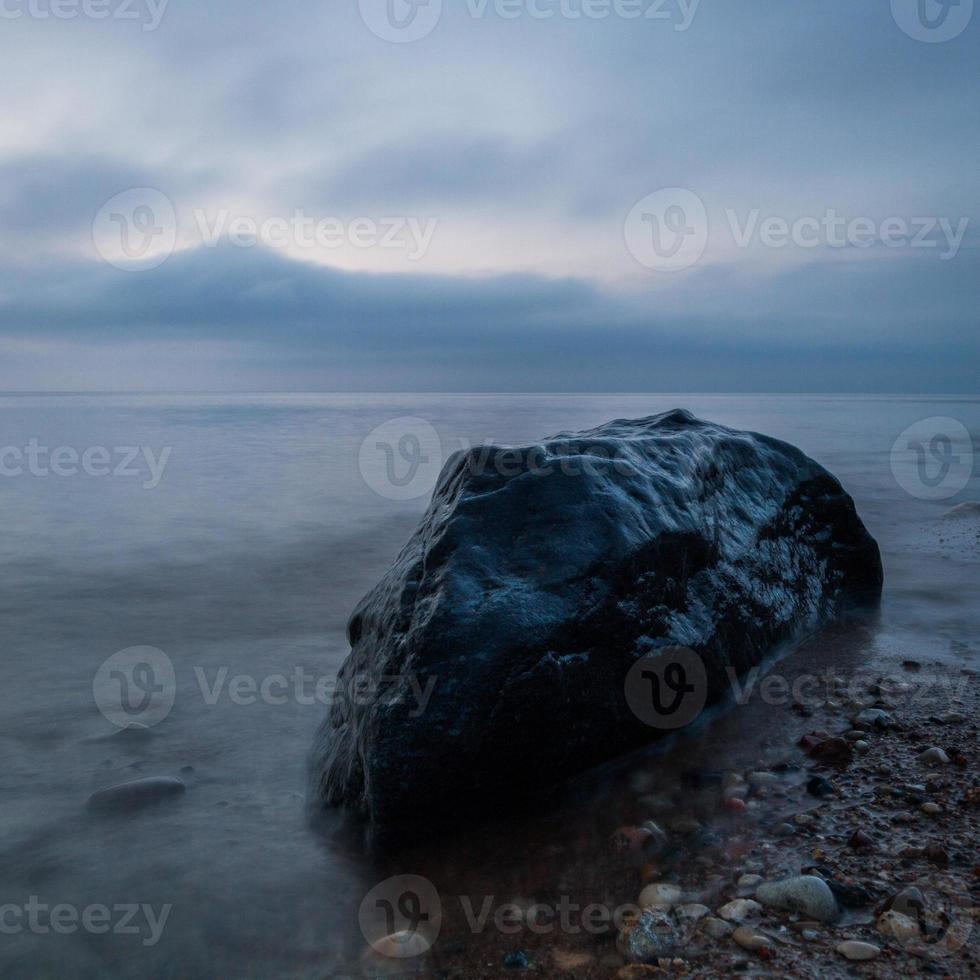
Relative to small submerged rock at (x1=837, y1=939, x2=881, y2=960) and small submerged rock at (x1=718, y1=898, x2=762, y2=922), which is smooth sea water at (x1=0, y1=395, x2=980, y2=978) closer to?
small submerged rock at (x1=718, y1=898, x2=762, y2=922)

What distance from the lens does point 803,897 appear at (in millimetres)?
2227

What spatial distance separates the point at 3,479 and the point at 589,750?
47.1 ft

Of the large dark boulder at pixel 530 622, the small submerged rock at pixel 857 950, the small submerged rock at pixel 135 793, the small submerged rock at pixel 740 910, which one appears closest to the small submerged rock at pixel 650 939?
the small submerged rock at pixel 740 910

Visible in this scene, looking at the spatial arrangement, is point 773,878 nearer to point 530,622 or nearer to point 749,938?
point 749,938

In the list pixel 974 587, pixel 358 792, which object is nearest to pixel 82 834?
pixel 358 792

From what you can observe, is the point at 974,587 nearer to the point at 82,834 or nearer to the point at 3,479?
the point at 82,834

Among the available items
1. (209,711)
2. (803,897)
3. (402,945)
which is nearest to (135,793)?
(209,711)

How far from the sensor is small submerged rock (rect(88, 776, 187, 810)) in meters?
3.31

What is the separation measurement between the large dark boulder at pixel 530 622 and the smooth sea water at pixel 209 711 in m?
0.23

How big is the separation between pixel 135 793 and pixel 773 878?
254 cm

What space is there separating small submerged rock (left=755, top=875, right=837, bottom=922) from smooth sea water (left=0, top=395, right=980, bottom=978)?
692mm

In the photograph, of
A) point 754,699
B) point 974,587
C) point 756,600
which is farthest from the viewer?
point 974,587

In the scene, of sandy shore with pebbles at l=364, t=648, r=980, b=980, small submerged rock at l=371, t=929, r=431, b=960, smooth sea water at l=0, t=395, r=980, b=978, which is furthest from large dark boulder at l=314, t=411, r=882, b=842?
small submerged rock at l=371, t=929, r=431, b=960

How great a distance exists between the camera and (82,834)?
3.13 metres
